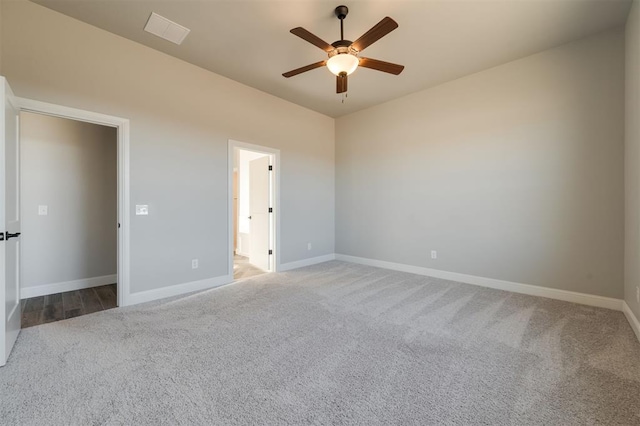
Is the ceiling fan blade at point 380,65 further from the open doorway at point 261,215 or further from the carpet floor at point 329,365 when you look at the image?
the carpet floor at point 329,365

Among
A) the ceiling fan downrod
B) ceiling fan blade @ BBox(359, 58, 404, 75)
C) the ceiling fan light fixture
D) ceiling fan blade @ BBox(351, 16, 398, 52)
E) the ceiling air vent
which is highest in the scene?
the ceiling air vent

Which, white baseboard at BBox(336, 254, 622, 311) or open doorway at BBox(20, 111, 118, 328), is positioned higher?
open doorway at BBox(20, 111, 118, 328)

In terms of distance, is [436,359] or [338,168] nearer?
[436,359]

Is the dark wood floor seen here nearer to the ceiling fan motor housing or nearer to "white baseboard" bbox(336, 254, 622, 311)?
the ceiling fan motor housing

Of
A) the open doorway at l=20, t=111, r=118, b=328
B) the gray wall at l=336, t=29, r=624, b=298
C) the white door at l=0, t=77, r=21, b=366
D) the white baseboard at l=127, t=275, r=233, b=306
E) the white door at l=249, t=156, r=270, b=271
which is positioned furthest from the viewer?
the white door at l=249, t=156, r=270, b=271

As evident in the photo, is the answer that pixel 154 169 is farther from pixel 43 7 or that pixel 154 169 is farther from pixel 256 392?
pixel 256 392

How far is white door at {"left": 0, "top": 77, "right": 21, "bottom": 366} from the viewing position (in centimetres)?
186

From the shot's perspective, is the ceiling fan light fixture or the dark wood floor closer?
the ceiling fan light fixture

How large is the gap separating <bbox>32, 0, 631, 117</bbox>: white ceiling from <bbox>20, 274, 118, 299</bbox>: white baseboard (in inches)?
129

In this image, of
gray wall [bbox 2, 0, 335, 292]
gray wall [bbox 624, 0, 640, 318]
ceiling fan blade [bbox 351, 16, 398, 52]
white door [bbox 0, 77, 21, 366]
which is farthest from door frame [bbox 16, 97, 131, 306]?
gray wall [bbox 624, 0, 640, 318]

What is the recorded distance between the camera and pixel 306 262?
16.8 feet

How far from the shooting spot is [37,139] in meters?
3.40

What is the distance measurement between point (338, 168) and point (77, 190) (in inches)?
171

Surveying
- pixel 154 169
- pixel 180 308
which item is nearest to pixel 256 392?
pixel 180 308
